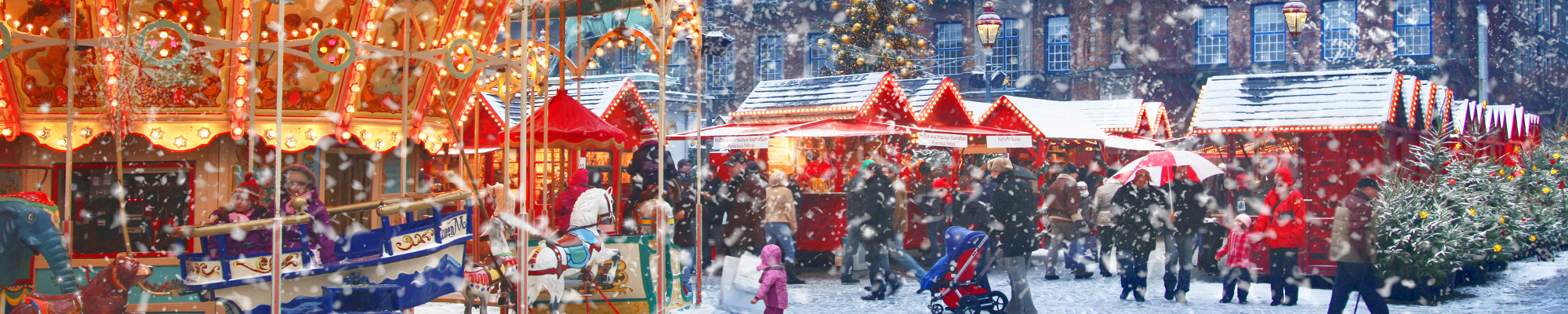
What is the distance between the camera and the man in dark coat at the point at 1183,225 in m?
10.4

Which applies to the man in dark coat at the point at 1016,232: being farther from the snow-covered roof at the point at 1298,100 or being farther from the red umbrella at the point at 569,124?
the snow-covered roof at the point at 1298,100

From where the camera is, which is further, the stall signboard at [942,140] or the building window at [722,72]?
the building window at [722,72]

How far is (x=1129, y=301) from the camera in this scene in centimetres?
1080

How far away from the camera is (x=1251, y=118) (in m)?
13.1

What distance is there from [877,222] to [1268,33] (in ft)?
73.6

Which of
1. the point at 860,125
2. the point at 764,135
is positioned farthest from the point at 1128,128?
the point at 764,135

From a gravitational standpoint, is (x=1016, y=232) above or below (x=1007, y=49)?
below

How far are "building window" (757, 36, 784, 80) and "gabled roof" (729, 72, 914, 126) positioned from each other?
1628cm

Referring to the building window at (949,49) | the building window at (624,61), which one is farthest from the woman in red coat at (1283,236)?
the building window at (624,61)

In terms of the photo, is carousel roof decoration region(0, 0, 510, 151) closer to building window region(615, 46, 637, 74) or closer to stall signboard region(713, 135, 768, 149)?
stall signboard region(713, 135, 768, 149)

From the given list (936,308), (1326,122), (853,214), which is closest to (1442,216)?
(1326,122)

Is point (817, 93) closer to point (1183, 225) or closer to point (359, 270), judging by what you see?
point (1183, 225)

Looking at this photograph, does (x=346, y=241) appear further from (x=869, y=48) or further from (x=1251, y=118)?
(x=869, y=48)

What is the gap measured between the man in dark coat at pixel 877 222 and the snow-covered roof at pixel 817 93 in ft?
17.6
